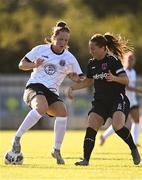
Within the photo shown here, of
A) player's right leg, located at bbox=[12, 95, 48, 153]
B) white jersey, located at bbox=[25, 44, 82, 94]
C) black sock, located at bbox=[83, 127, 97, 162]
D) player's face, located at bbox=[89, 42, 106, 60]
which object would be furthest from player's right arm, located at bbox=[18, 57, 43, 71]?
black sock, located at bbox=[83, 127, 97, 162]

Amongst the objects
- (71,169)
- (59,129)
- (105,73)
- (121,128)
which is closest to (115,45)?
(105,73)

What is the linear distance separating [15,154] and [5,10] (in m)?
41.3

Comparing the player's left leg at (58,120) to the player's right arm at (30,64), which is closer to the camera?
the player's right arm at (30,64)

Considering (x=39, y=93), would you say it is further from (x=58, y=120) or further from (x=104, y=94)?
(x=104, y=94)

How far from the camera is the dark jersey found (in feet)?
42.6

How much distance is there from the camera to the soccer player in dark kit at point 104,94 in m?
12.9

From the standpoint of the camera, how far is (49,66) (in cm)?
1367

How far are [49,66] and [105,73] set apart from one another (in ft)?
3.71

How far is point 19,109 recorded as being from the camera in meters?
39.6

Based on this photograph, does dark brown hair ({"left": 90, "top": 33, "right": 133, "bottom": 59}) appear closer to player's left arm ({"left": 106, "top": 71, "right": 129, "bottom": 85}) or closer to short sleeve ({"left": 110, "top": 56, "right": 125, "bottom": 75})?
short sleeve ({"left": 110, "top": 56, "right": 125, "bottom": 75})

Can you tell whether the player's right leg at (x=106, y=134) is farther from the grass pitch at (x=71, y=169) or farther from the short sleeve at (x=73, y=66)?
the short sleeve at (x=73, y=66)

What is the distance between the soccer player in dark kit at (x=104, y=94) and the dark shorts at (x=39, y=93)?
80 cm

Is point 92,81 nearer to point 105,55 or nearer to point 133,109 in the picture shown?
point 105,55

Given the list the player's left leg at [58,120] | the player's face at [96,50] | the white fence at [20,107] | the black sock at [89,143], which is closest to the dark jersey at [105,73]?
the player's face at [96,50]
